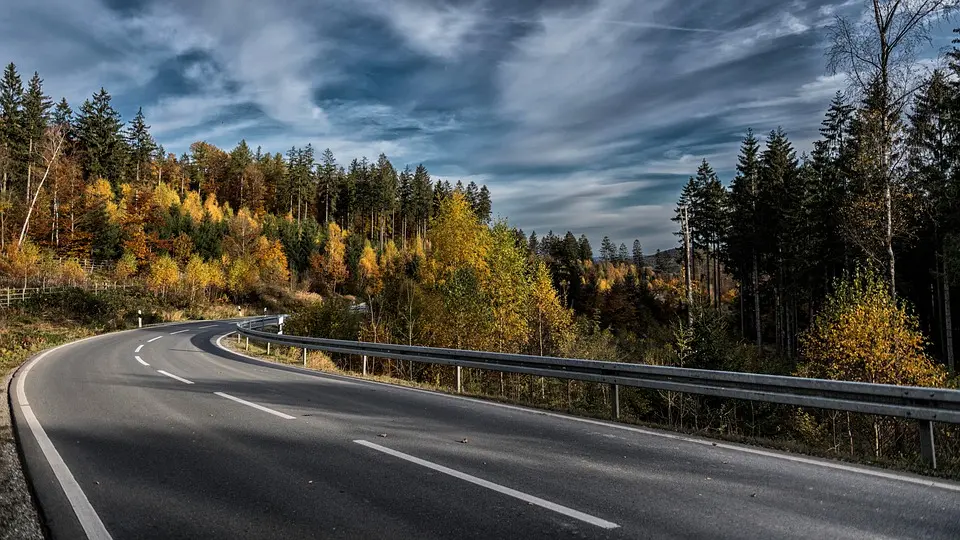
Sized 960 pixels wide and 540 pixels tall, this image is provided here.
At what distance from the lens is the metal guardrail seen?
548 cm

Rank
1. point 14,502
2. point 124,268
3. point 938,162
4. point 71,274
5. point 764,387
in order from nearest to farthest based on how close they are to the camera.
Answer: point 14,502
point 764,387
point 938,162
point 71,274
point 124,268

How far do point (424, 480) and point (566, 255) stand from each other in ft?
220

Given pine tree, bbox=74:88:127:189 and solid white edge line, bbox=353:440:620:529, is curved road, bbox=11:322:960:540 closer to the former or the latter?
solid white edge line, bbox=353:440:620:529

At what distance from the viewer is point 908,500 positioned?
4.38 metres

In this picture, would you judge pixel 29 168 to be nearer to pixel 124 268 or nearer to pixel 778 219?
pixel 124 268

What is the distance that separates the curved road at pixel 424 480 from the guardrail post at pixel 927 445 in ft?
2.05

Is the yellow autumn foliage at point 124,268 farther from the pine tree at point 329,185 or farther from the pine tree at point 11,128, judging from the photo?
the pine tree at point 329,185

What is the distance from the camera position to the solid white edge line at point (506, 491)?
3939 millimetres

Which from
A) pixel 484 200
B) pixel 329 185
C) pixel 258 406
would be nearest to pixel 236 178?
pixel 329 185

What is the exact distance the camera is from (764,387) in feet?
22.7

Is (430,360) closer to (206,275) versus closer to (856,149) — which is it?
(856,149)

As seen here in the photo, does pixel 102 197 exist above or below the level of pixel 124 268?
above

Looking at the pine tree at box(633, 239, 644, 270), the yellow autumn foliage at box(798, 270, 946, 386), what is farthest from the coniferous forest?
the pine tree at box(633, 239, 644, 270)

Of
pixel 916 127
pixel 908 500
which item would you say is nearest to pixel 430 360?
pixel 908 500
